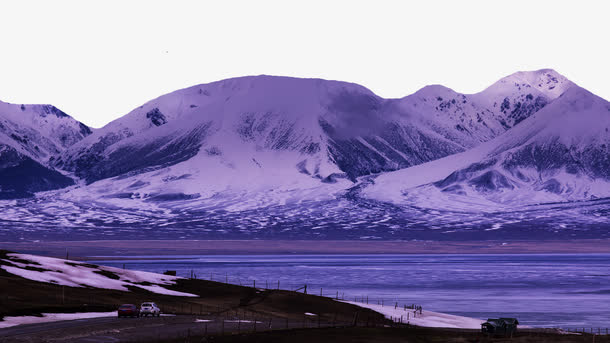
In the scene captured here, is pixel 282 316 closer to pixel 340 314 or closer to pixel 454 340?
pixel 340 314

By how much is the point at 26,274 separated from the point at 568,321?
202 feet

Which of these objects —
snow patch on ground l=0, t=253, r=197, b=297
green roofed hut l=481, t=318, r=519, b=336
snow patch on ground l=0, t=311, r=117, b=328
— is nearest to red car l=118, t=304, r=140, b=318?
snow patch on ground l=0, t=311, r=117, b=328

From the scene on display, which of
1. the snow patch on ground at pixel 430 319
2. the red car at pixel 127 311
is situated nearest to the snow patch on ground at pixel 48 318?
the red car at pixel 127 311

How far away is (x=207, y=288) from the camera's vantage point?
12888 cm

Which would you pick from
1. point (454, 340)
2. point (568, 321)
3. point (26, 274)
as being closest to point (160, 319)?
point (454, 340)

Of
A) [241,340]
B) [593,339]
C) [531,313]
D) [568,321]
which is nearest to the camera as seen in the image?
[241,340]

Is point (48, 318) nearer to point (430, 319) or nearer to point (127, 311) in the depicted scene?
point (127, 311)

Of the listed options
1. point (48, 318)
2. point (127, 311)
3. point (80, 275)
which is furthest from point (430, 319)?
point (48, 318)

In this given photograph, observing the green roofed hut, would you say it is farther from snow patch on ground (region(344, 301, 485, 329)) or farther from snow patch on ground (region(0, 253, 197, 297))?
snow patch on ground (region(0, 253, 197, 297))

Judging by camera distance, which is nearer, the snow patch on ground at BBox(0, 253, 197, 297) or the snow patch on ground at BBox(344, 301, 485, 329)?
the snow patch on ground at BBox(344, 301, 485, 329)

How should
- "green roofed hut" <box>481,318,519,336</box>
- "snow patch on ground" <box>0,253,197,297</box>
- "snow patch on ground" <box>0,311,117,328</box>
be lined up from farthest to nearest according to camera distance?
"snow patch on ground" <box>0,253,197,297</box>, "green roofed hut" <box>481,318,519,336</box>, "snow patch on ground" <box>0,311,117,328</box>

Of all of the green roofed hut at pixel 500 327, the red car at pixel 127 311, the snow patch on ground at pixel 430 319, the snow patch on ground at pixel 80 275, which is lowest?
the snow patch on ground at pixel 430 319

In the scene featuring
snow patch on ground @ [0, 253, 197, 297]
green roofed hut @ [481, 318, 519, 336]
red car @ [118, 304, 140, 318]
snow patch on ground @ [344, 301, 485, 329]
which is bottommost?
snow patch on ground @ [344, 301, 485, 329]

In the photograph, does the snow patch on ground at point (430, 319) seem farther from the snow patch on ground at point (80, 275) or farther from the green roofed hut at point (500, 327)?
the snow patch on ground at point (80, 275)
